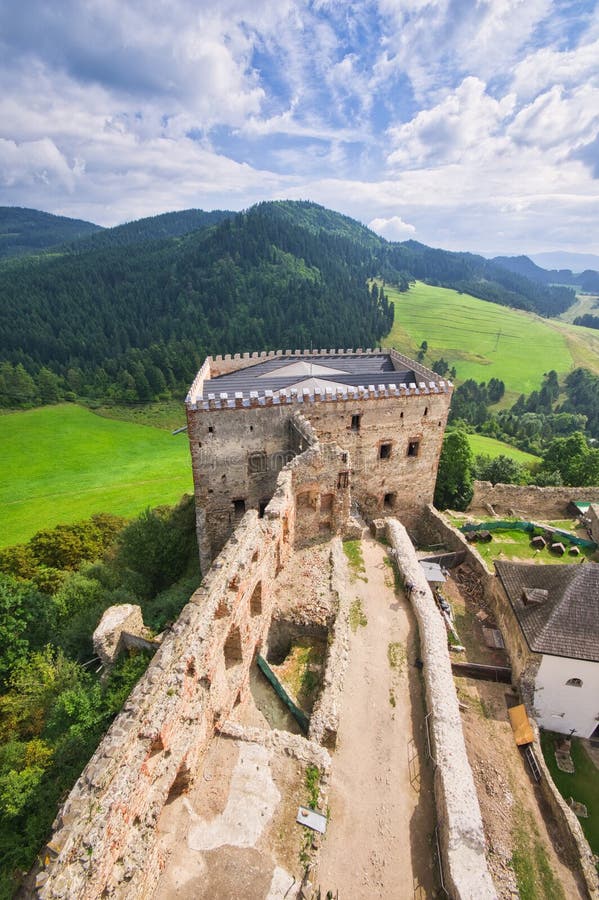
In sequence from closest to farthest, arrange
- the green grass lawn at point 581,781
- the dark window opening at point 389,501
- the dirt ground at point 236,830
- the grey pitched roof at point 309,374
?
the dirt ground at point 236,830
the green grass lawn at point 581,781
the grey pitched roof at point 309,374
the dark window opening at point 389,501

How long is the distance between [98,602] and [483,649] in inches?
872

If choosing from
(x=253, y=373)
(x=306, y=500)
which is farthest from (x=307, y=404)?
(x=253, y=373)

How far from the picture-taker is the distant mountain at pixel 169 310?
359 feet

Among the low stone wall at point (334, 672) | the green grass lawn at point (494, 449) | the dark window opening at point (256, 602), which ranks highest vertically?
the dark window opening at point (256, 602)

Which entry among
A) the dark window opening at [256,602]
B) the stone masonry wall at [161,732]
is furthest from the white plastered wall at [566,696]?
the dark window opening at [256,602]

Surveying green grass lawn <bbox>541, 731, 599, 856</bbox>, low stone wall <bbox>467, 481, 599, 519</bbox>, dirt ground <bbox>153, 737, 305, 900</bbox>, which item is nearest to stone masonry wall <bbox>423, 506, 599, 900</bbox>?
green grass lawn <bbox>541, 731, 599, 856</bbox>

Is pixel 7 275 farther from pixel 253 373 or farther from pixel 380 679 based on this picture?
pixel 380 679

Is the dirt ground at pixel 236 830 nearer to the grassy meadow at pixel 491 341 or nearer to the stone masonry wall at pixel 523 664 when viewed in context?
the stone masonry wall at pixel 523 664

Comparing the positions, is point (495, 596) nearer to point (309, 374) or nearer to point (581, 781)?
point (581, 781)

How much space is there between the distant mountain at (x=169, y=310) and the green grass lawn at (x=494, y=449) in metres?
50.7

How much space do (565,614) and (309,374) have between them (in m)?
19.5

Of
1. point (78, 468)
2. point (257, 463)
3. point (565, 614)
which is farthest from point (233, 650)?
point (78, 468)

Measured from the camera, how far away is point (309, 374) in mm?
29391

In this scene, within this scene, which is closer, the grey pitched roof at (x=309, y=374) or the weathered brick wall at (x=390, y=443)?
the weathered brick wall at (x=390, y=443)
